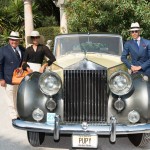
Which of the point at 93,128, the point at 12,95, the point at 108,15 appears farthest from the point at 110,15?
the point at 93,128

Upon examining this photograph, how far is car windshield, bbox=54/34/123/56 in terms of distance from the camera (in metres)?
6.35

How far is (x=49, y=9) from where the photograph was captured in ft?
80.6

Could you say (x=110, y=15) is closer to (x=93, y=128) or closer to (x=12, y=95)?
(x=12, y=95)

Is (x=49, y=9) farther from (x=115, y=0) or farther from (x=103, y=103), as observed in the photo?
(x=103, y=103)

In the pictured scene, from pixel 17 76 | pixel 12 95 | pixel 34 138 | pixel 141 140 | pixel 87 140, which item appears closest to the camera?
pixel 87 140

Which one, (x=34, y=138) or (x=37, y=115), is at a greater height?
(x=37, y=115)

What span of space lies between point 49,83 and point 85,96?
0.54 meters

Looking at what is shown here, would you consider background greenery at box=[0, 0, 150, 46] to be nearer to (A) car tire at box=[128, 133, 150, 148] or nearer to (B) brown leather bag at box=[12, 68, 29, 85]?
(B) brown leather bag at box=[12, 68, 29, 85]

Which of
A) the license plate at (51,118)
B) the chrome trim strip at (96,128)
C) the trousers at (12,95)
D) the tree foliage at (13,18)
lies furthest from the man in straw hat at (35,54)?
the tree foliage at (13,18)

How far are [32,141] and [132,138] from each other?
1.60m

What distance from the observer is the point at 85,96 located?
5035mm

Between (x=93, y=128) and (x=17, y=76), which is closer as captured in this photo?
(x=93, y=128)

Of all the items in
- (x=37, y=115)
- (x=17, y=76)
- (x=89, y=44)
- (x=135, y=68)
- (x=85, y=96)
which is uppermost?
(x=89, y=44)

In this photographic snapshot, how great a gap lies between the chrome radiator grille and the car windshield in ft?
4.31
